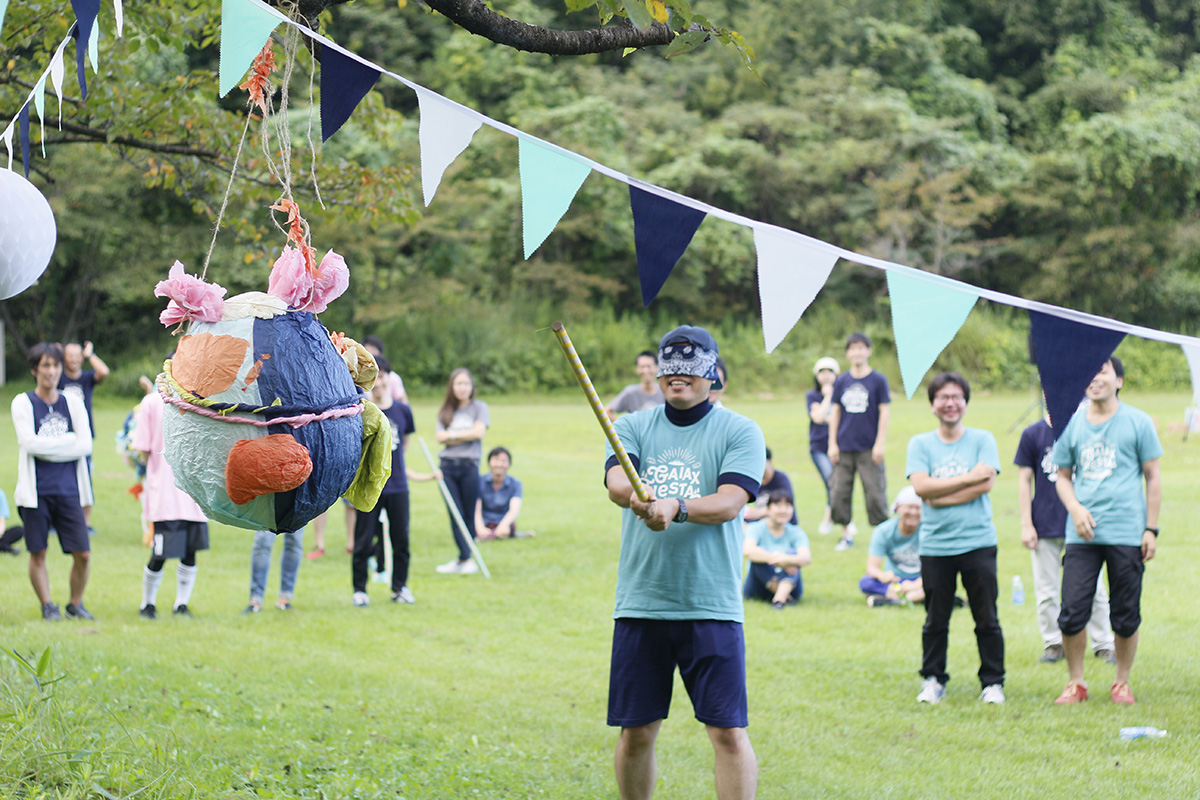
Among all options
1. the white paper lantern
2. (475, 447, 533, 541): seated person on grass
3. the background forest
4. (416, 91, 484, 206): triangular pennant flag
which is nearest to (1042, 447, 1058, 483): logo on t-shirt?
(416, 91, 484, 206): triangular pennant flag

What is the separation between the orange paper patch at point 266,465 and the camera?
2.34 meters

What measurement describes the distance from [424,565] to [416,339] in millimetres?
16949

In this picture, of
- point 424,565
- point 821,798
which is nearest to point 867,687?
point 821,798

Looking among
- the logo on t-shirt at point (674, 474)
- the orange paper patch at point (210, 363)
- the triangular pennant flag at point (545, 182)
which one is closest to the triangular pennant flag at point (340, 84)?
the triangular pennant flag at point (545, 182)

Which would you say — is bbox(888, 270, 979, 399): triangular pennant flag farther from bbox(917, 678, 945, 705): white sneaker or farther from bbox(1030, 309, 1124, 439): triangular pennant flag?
bbox(917, 678, 945, 705): white sneaker

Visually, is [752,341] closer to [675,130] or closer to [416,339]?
[675,130]

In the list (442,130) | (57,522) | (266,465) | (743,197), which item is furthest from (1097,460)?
(743,197)

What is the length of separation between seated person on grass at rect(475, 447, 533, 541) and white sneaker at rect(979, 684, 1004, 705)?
5.69 meters

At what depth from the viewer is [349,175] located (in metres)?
6.00

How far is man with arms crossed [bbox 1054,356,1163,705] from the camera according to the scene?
5199mm

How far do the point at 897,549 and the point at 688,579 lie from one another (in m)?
4.64

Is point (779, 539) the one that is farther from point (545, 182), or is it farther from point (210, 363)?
point (210, 363)

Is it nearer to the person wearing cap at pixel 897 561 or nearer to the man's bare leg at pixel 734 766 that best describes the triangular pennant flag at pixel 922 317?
the man's bare leg at pixel 734 766

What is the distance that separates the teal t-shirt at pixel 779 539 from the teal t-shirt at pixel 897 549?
20.0 inches
